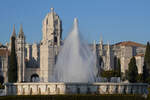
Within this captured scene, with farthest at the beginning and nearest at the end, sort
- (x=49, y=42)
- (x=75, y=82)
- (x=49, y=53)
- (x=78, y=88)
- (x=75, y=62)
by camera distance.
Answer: (x=49, y=42), (x=49, y=53), (x=75, y=62), (x=75, y=82), (x=78, y=88)

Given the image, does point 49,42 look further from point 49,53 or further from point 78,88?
point 78,88

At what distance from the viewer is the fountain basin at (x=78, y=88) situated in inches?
1205

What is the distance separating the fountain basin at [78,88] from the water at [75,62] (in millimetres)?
2479

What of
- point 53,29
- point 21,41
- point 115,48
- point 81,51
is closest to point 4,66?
point 21,41

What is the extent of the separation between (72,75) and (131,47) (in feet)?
199

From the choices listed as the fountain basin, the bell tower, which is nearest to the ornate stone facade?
the bell tower

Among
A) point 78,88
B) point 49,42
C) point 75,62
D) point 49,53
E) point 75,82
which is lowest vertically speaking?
point 78,88

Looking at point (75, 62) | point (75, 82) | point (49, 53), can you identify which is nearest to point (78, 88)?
point (75, 82)

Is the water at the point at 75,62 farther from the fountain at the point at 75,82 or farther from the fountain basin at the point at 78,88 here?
the fountain basin at the point at 78,88

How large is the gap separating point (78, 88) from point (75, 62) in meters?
3.79

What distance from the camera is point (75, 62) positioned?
33.9 m

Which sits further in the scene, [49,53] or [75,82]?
[49,53]

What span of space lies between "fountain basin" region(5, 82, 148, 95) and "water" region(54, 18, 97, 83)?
248 cm

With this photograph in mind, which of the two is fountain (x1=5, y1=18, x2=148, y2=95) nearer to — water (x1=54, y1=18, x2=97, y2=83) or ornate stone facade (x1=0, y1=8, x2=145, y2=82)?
water (x1=54, y1=18, x2=97, y2=83)
